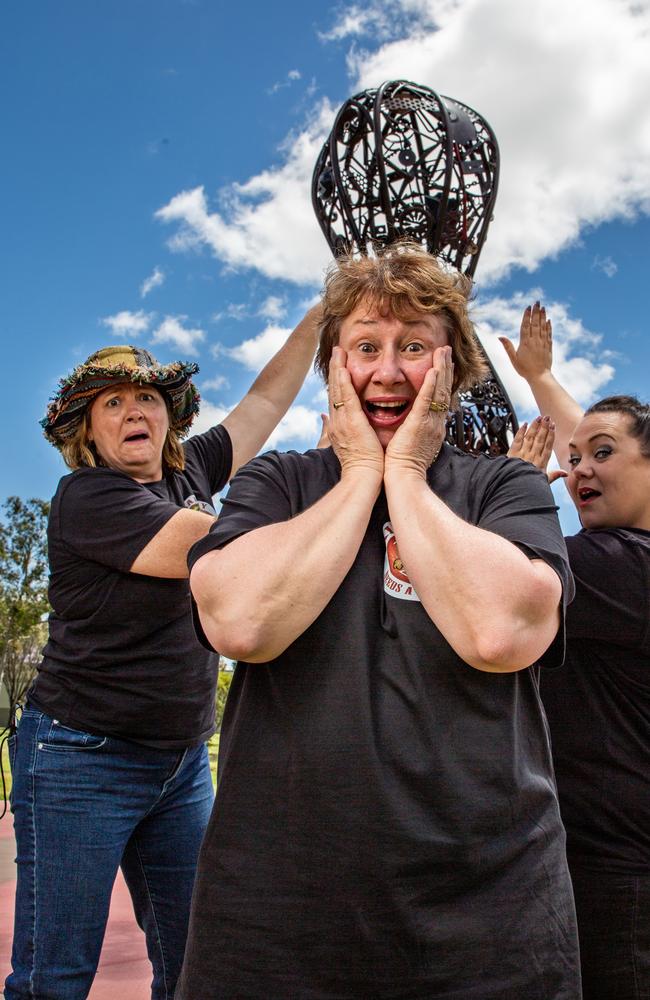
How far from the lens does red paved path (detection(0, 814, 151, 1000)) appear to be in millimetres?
4258

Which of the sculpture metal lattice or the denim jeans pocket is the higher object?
the sculpture metal lattice

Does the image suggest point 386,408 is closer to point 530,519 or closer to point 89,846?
point 530,519

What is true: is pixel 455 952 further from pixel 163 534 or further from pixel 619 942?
pixel 163 534

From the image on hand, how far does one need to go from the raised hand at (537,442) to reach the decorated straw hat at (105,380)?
1.09 meters

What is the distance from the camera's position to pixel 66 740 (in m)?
2.42

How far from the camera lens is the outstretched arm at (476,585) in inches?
61.0

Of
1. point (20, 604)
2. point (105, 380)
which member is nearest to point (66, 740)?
point (105, 380)

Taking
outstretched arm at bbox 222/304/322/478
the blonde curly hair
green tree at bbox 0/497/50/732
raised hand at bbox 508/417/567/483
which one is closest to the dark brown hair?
raised hand at bbox 508/417/567/483

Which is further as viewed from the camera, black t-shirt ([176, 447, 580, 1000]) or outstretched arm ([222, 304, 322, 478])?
outstretched arm ([222, 304, 322, 478])

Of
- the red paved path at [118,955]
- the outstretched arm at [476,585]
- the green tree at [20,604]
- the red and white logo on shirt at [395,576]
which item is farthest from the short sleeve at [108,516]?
the green tree at [20,604]

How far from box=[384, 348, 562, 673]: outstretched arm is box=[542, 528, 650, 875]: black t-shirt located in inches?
24.0

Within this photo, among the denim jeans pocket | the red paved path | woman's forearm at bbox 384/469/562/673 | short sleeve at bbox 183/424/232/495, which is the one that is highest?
short sleeve at bbox 183/424/232/495

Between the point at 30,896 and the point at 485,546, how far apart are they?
1.60 metres

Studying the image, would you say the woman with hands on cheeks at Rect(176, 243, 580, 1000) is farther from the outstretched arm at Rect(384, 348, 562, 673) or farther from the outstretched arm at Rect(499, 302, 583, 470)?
the outstretched arm at Rect(499, 302, 583, 470)
